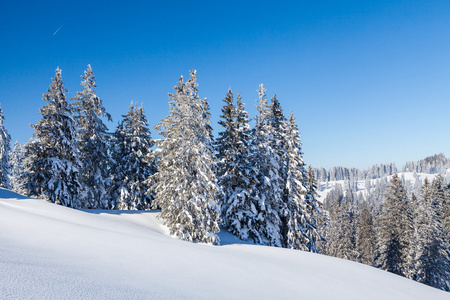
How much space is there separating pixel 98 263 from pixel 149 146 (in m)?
23.2

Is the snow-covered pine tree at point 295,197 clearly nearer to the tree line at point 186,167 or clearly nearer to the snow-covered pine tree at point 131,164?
the tree line at point 186,167

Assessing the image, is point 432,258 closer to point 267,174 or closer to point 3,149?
point 267,174

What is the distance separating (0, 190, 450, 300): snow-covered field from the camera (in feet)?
13.6

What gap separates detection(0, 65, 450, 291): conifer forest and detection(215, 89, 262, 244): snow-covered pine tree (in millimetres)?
88

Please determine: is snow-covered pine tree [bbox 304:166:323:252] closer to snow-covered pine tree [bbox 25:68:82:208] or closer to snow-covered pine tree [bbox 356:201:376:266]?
snow-covered pine tree [bbox 25:68:82:208]

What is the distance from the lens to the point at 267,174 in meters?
22.9

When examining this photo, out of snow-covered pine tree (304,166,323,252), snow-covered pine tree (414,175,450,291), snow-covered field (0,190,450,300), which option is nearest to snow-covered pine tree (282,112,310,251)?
snow-covered pine tree (304,166,323,252)

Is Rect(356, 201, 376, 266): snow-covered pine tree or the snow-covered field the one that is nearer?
the snow-covered field

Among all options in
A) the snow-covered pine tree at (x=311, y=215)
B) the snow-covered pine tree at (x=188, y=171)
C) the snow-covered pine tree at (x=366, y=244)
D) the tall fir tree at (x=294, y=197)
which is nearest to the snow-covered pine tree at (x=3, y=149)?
the snow-covered pine tree at (x=188, y=171)

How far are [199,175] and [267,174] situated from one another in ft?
27.4

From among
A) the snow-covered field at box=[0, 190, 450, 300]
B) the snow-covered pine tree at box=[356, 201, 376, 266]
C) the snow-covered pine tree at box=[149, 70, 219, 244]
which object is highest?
the snow-covered pine tree at box=[149, 70, 219, 244]

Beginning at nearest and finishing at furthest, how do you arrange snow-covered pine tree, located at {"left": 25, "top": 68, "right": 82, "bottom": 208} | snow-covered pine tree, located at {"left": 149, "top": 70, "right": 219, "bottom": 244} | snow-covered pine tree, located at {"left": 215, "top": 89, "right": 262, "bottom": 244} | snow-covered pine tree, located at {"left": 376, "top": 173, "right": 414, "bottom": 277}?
snow-covered pine tree, located at {"left": 149, "top": 70, "right": 219, "bottom": 244}
snow-covered pine tree, located at {"left": 25, "top": 68, "right": 82, "bottom": 208}
snow-covered pine tree, located at {"left": 215, "top": 89, "right": 262, "bottom": 244}
snow-covered pine tree, located at {"left": 376, "top": 173, "right": 414, "bottom": 277}

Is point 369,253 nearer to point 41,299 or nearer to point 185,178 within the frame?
point 185,178

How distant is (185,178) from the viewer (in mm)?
16672
